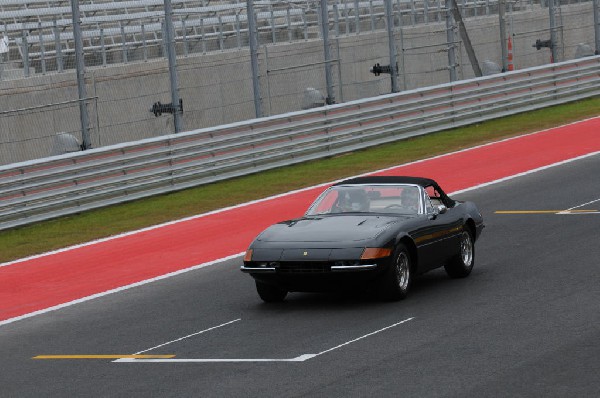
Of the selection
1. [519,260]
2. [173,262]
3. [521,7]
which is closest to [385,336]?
[519,260]

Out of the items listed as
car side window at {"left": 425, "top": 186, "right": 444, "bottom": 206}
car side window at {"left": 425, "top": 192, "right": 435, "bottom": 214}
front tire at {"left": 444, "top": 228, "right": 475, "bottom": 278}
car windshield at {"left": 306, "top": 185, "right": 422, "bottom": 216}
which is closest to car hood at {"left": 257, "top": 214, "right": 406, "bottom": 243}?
car windshield at {"left": 306, "top": 185, "right": 422, "bottom": 216}

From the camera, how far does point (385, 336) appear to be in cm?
1215

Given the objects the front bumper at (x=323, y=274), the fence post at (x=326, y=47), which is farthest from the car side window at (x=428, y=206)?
the fence post at (x=326, y=47)

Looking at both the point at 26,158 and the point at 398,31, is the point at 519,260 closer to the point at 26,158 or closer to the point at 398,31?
the point at 26,158

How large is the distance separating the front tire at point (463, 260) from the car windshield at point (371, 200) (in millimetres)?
849

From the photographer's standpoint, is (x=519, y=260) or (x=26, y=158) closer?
(x=519, y=260)

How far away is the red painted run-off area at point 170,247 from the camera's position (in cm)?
1655

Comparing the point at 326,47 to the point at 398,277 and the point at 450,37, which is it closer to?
the point at 450,37

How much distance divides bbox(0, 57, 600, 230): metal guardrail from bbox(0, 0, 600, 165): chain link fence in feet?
1.55

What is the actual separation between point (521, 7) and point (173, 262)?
27.0 m

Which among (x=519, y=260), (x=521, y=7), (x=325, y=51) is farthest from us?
(x=521, y=7)

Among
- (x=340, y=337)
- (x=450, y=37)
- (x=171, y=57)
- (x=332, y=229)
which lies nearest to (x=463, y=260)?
(x=332, y=229)

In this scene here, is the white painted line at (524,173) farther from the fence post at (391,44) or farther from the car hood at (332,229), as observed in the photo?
the car hood at (332,229)

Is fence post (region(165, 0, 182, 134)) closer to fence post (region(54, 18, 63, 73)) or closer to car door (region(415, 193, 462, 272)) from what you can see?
fence post (region(54, 18, 63, 73))
